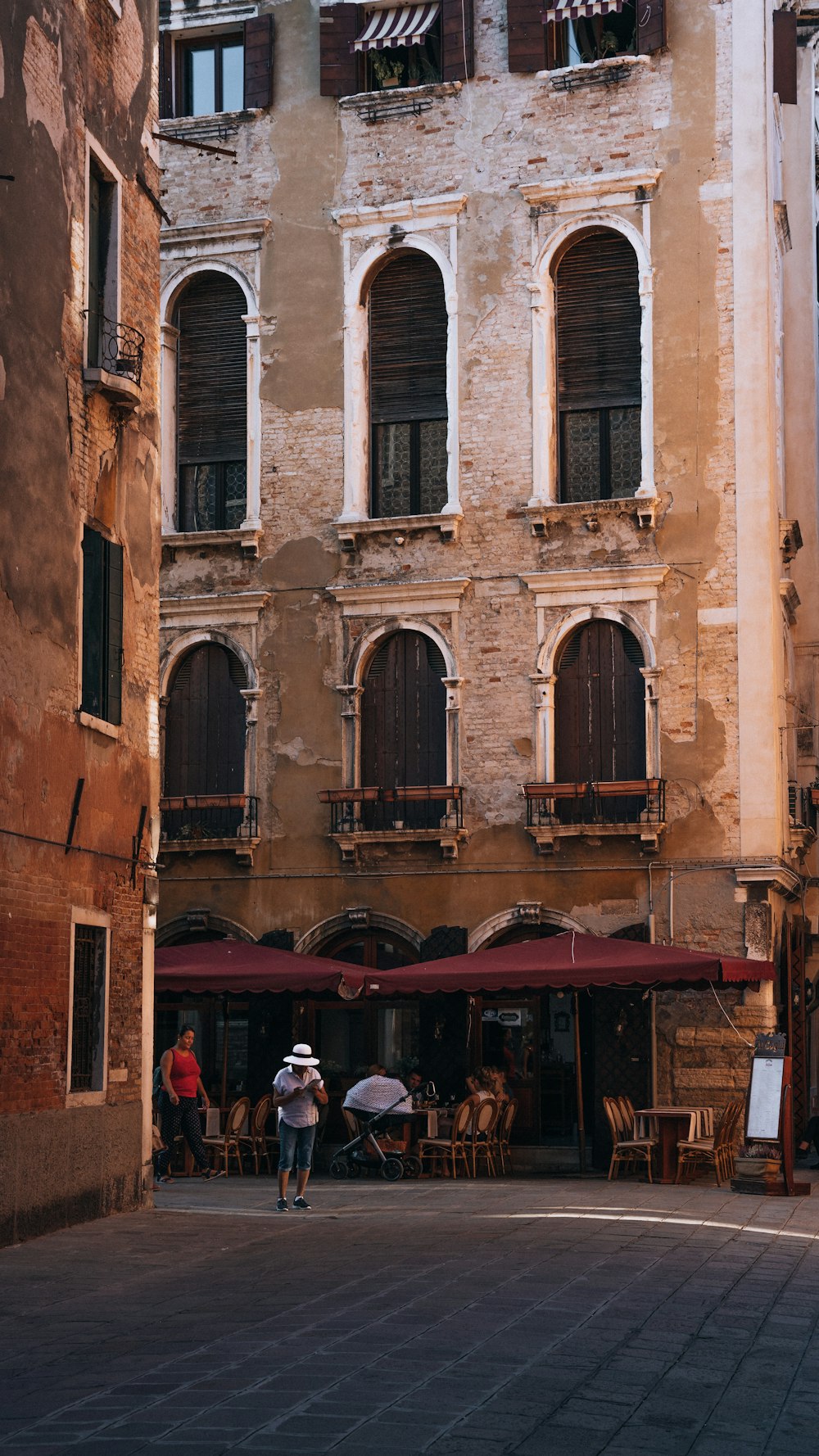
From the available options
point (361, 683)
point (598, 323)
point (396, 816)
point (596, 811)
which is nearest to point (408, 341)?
point (598, 323)

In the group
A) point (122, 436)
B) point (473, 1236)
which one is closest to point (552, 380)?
point (122, 436)

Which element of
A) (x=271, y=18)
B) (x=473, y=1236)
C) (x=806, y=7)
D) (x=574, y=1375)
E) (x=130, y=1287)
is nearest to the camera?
(x=574, y=1375)

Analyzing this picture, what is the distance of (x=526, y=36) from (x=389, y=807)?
1029 centimetres

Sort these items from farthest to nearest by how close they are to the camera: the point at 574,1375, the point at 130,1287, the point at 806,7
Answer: the point at 806,7, the point at 130,1287, the point at 574,1375

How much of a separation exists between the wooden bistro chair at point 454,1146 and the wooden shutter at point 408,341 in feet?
30.9

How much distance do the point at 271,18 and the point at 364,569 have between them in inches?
311

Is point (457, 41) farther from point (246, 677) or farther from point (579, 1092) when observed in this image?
point (579, 1092)

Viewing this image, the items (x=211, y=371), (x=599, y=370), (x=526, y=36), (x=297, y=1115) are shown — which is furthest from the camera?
(x=211, y=371)

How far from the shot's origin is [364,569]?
25422mm

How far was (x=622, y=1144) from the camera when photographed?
67.7ft

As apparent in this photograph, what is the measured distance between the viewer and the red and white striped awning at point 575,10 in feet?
82.8

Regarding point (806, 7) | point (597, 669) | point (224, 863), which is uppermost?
point (806, 7)

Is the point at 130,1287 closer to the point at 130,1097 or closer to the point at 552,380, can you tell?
the point at 130,1097

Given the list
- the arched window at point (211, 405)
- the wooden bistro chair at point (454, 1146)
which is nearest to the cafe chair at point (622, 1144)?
the wooden bistro chair at point (454, 1146)
